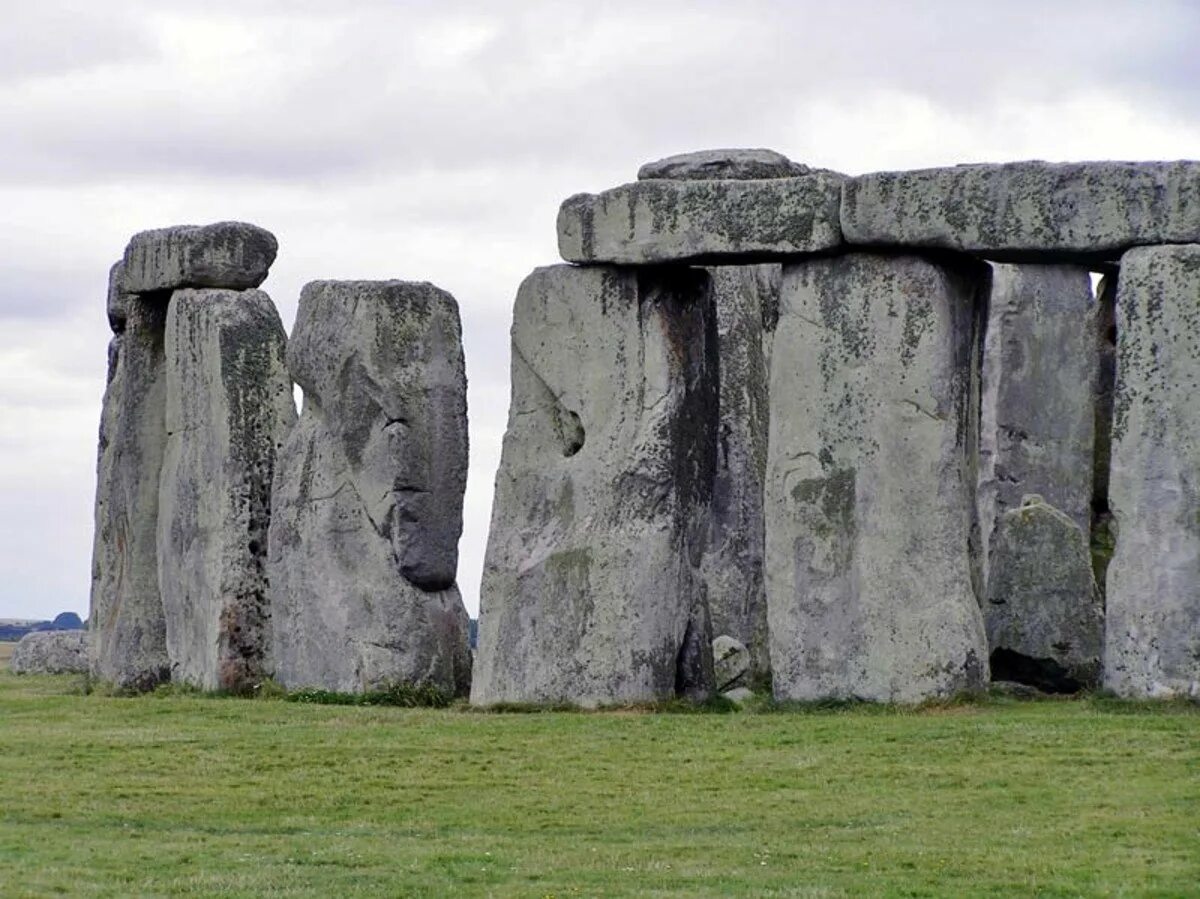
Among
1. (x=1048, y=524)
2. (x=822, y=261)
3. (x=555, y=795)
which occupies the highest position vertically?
(x=822, y=261)

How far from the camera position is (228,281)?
108 ft

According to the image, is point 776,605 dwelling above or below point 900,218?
below

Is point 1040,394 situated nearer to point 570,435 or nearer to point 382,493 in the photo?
point 570,435

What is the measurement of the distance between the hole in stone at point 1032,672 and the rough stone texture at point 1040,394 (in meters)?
7.28

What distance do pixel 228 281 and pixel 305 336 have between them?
2049 millimetres

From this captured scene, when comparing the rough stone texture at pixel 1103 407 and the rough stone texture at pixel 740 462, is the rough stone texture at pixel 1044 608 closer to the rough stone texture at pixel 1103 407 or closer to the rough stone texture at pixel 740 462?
the rough stone texture at pixel 740 462

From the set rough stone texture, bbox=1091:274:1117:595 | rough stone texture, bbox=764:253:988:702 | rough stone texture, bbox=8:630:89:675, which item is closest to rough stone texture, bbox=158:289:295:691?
rough stone texture, bbox=764:253:988:702

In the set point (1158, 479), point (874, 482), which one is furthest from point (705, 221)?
point (1158, 479)

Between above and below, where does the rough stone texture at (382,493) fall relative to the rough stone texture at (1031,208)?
below

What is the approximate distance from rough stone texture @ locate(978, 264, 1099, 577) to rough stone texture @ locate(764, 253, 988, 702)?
856cm

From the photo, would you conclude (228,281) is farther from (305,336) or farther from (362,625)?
(362,625)

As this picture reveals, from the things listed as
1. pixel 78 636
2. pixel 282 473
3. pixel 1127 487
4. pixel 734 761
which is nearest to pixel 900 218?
pixel 1127 487

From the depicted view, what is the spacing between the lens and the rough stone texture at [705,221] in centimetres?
2809

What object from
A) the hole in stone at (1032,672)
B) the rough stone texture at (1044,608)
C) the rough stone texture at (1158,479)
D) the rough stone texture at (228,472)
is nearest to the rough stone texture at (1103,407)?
the rough stone texture at (1044,608)
